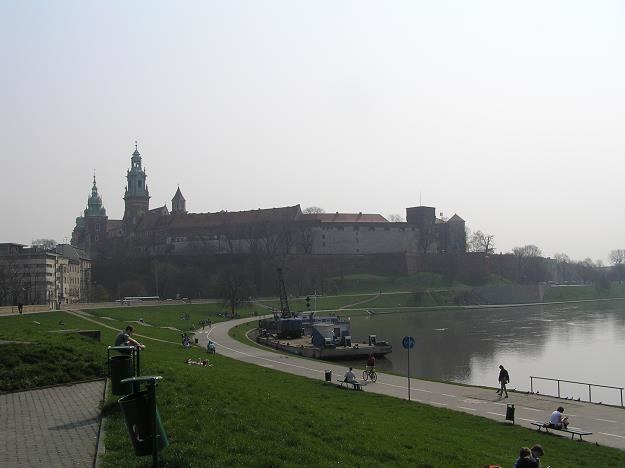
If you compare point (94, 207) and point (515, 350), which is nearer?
point (515, 350)

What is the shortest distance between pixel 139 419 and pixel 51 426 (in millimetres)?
5099

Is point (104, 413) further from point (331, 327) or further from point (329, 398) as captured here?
point (331, 327)

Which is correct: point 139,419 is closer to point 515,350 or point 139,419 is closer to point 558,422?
point 558,422

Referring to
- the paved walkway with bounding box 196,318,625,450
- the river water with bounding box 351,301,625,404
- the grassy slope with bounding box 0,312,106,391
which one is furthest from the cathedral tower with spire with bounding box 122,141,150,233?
the grassy slope with bounding box 0,312,106,391

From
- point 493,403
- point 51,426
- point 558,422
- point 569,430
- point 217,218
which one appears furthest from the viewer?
point 217,218

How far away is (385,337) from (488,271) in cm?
8307

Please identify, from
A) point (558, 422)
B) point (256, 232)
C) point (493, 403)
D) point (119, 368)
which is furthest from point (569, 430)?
point (256, 232)

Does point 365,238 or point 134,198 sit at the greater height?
point 134,198

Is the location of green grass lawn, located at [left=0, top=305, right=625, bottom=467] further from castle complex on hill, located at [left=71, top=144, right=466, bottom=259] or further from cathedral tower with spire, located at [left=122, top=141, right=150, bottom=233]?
cathedral tower with spire, located at [left=122, top=141, right=150, bottom=233]

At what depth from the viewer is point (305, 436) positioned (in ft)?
37.0

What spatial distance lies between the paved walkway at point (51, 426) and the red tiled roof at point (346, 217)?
131 meters

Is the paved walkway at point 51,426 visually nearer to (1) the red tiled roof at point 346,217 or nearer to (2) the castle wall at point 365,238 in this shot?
(2) the castle wall at point 365,238

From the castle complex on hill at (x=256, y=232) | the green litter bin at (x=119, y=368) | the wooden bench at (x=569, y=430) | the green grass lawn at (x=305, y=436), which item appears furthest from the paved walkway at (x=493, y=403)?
the castle complex on hill at (x=256, y=232)

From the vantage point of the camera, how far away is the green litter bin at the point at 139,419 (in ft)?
25.0
